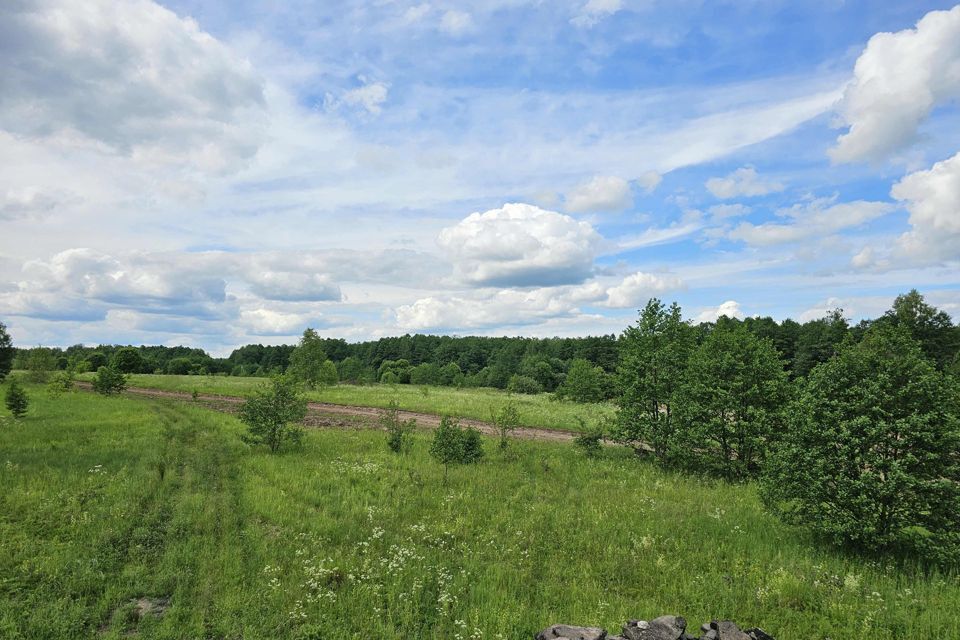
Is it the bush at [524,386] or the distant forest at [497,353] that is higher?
the distant forest at [497,353]

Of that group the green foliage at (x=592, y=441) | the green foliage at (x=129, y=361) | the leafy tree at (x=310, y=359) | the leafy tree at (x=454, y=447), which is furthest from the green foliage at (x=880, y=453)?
the green foliage at (x=129, y=361)

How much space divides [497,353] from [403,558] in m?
124

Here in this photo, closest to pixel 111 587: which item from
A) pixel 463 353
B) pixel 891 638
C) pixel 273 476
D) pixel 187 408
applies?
pixel 273 476

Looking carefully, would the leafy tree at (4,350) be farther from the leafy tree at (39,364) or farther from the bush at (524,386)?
the bush at (524,386)

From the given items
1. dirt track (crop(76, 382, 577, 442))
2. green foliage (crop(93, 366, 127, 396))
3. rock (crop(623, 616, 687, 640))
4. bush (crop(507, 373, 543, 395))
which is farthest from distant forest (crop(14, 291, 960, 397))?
green foliage (crop(93, 366, 127, 396))

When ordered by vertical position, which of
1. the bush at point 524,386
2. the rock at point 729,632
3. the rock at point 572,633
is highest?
the rock at point 729,632

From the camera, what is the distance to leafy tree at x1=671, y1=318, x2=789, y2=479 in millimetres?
17266

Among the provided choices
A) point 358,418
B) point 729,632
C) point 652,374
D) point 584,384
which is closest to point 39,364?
point 358,418

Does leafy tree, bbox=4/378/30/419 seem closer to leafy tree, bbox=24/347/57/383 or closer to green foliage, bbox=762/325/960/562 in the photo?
leafy tree, bbox=24/347/57/383

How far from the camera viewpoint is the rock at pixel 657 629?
6.73 m

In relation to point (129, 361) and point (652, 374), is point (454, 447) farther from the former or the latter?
point (129, 361)

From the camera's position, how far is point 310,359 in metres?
49.1

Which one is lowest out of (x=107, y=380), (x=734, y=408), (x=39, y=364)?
(x=734, y=408)

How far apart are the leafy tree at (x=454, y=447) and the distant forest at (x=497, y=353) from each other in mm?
7663
